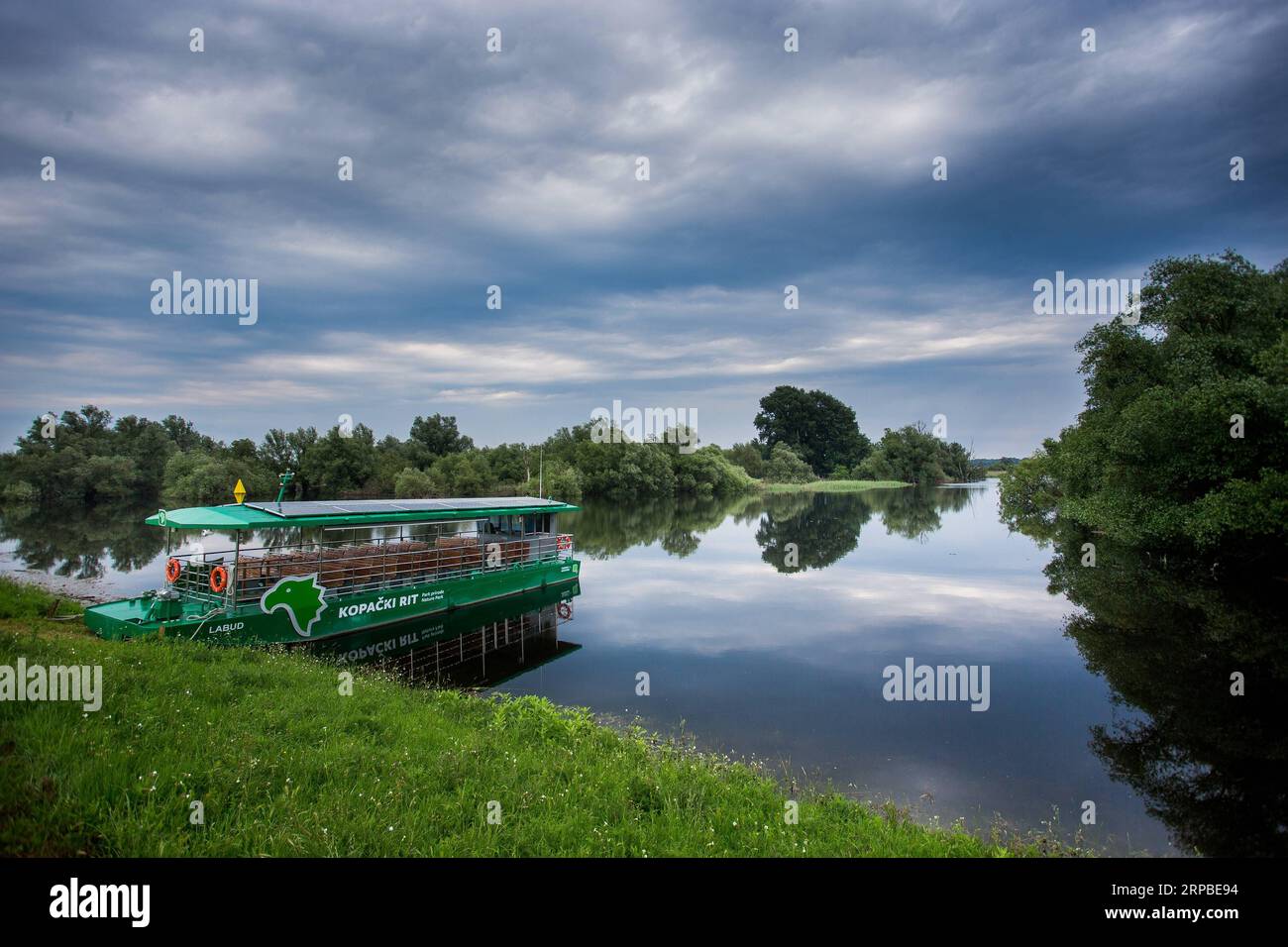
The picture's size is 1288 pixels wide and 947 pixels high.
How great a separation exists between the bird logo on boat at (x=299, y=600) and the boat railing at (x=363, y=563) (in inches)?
25.6

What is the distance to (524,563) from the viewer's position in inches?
1120

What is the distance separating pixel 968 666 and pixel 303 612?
1963 centimetres

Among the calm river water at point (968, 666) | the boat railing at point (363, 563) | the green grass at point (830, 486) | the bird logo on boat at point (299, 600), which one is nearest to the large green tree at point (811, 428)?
the green grass at point (830, 486)

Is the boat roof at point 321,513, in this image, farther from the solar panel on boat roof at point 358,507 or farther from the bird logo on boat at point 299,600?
the bird logo on boat at point 299,600

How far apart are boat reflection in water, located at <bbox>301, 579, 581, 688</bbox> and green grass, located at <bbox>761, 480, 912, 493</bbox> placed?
107 metres

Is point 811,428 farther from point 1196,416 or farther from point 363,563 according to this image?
point 363,563

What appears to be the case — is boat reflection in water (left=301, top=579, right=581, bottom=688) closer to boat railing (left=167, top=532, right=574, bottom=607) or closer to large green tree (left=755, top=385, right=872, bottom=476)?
boat railing (left=167, top=532, right=574, bottom=607)

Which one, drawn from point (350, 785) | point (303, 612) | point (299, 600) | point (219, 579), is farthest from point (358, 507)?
point (350, 785)

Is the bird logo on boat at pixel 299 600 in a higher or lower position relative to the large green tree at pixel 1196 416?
lower

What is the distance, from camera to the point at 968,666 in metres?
17.8

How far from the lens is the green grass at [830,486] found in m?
128

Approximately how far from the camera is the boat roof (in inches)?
662
